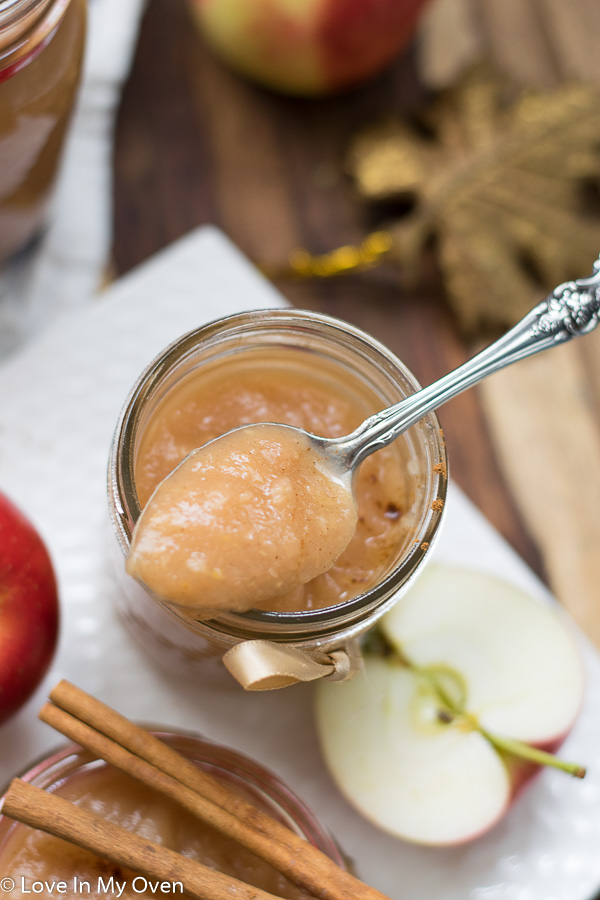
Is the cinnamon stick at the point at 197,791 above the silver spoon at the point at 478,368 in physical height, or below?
below

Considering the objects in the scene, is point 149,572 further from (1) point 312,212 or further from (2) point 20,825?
(1) point 312,212

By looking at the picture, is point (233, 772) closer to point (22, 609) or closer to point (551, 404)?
point (22, 609)

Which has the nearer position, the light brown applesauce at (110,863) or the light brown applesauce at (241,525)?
the light brown applesauce at (241,525)

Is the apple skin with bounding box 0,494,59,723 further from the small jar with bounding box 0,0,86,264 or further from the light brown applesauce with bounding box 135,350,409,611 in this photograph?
the small jar with bounding box 0,0,86,264

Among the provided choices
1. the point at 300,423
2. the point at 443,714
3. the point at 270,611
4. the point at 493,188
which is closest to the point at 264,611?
the point at 270,611

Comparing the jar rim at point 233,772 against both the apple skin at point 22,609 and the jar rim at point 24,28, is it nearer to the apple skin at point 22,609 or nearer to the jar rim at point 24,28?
the apple skin at point 22,609

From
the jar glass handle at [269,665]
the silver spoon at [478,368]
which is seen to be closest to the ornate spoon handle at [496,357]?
the silver spoon at [478,368]
